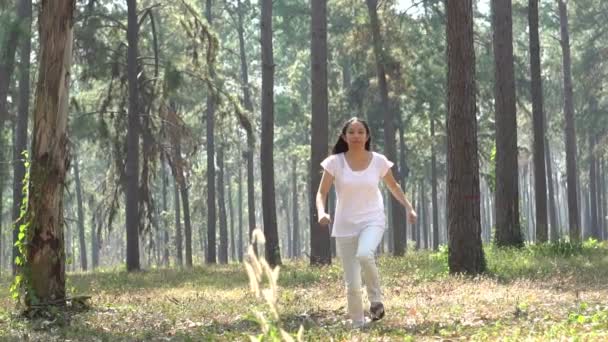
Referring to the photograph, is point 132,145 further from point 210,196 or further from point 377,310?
point 377,310

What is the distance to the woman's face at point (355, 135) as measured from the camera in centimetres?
754

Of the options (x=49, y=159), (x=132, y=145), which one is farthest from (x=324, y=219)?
(x=132, y=145)

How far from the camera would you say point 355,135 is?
753 centimetres

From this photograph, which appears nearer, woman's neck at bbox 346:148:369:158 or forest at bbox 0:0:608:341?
woman's neck at bbox 346:148:369:158

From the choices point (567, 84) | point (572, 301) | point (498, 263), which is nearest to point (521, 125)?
point (567, 84)

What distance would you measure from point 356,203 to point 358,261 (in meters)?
0.53

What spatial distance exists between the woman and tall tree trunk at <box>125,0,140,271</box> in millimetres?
15163

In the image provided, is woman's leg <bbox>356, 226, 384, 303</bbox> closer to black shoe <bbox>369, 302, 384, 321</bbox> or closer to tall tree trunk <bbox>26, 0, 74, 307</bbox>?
black shoe <bbox>369, 302, 384, 321</bbox>

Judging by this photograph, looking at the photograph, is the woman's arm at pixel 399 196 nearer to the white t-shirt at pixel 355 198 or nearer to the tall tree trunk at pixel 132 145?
the white t-shirt at pixel 355 198

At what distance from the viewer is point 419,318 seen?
28.1 ft

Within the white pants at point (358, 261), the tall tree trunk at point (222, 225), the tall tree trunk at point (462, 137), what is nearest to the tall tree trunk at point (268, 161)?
the tall tree trunk at point (462, 137)

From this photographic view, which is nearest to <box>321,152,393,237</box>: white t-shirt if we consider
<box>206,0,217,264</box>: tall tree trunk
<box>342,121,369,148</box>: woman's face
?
<box>342,121,369,148</box>: woman's face

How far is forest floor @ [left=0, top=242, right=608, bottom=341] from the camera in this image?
737 centimetres

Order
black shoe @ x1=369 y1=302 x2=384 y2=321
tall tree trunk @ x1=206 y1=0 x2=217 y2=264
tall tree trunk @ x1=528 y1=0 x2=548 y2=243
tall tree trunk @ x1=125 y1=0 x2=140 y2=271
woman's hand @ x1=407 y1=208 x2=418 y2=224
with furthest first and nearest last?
tall tree trunk @ x1=206 y1=0 x2=217 y2=264, tall tree trunk @ x1=125 y1=0 x2=140 y2=271, tall tree trunk @ x1=528 y1=0 x2=548 y2=243, black shoe @ x1=369 y1=302 x2=384 y2=321, woman's hand @ x1=407 y1=208 x2=418 y2=224
